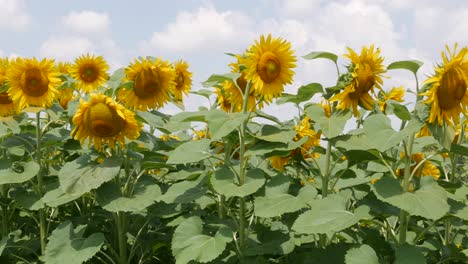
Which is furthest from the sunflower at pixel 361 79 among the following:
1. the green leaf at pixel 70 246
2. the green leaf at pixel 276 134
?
the green leaf at pixel 70 246

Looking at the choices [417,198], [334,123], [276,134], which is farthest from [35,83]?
[417,198]

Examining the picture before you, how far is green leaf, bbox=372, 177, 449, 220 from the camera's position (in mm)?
2525

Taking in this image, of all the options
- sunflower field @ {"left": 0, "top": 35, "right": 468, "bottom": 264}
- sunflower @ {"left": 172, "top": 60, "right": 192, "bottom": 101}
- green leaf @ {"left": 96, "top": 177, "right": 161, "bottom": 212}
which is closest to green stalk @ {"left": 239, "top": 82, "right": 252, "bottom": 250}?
sunflower field @ {"left": 0, "top": 35, "right": 468, "bottom": 264}

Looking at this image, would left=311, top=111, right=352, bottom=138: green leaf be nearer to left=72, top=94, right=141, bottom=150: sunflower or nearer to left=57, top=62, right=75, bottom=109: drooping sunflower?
left=72, top=94, right=141, bottom=150: sunflower

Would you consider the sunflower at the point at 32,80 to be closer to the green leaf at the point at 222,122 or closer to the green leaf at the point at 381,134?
the green leaf at the point at 222,122

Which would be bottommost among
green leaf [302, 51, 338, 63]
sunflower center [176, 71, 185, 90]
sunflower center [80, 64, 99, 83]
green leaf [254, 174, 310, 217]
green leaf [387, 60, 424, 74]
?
green leaf [254, 174, 310, 217]

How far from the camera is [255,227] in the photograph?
3.56 m

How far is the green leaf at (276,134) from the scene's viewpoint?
2979mm

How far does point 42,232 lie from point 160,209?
925 mm

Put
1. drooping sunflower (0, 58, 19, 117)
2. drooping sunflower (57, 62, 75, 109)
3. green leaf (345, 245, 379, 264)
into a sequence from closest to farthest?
green leaf (345, 245, 379, 264)
drooping sunflower (0, 58, 19, 117)
drooping sunflower (57, 62, 75, 109)

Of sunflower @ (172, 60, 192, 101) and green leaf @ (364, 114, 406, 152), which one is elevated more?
sunflower @ (172, 60, 192, 101)

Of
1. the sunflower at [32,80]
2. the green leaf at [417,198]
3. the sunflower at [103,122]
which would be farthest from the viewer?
the sunflower at [32,80]

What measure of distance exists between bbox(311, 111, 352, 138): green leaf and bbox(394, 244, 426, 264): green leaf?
662 mm

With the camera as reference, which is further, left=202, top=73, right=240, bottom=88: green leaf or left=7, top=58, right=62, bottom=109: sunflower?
left=7, top=58, right=62, bottom=109: sunflower
